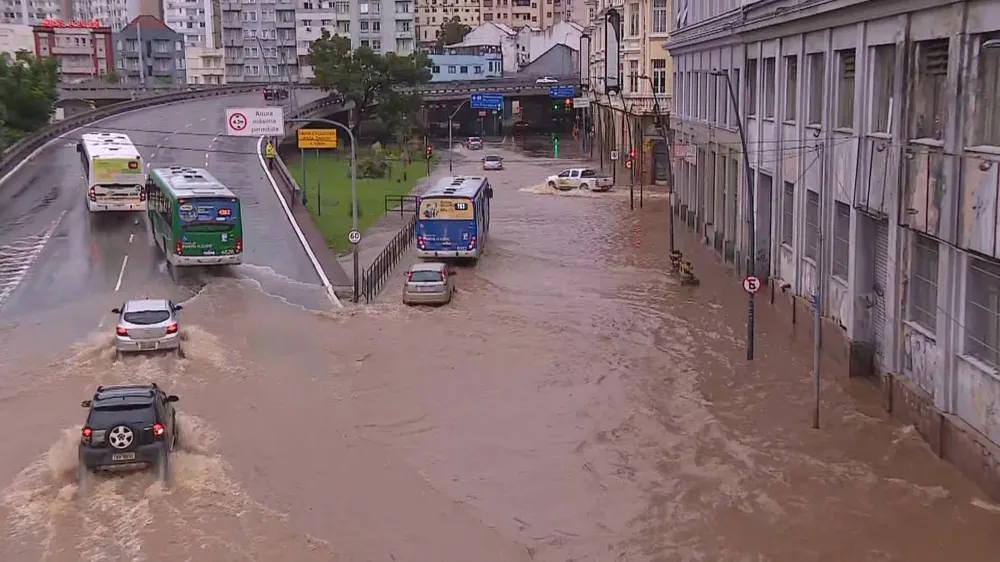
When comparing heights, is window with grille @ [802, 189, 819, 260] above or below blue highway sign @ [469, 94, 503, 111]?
below

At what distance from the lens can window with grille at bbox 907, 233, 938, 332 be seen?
2245 centimetres

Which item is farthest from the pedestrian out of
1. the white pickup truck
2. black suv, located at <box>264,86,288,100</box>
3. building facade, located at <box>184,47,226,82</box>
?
building facade, located at <box>184,47,226,82</box>

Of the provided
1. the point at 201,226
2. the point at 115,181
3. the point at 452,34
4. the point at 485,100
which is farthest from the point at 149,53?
the point at 201,226

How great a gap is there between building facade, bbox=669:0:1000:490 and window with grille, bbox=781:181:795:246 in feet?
0.16

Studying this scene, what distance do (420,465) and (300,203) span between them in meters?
34.0

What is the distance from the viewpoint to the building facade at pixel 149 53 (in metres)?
157

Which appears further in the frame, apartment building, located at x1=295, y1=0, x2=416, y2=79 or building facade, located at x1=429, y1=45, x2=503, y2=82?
building facade, located at x1=429, y1=45, x2=503, y2=82

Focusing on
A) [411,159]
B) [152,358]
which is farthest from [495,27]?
[152,358]

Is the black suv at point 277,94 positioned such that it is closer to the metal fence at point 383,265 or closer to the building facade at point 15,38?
the building facade at point 15,38

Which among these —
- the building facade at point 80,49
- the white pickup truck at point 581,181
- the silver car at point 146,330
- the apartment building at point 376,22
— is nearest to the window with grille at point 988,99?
the silver car at point 146,330

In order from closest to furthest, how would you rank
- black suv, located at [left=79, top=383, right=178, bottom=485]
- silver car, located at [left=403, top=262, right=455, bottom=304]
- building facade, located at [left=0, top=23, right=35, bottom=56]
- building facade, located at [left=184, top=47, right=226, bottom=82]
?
1. black suv, located at [left=79, top=383, right=178, bottom=485]
2. silver car, located at [left=403, top=262, right=455, bottom=304]
3. building facade, located at [left=0, top=23, right=35, bottom=56]
4. building facade, located at [left=184, top=47, right=226, bottom=82]

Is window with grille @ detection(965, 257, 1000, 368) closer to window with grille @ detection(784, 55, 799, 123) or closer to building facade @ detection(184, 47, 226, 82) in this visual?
window with grille @ detection(784, 55, 799, 123)

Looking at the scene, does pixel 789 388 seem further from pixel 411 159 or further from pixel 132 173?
pixel 411 159

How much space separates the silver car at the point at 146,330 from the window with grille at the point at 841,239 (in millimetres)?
16960
